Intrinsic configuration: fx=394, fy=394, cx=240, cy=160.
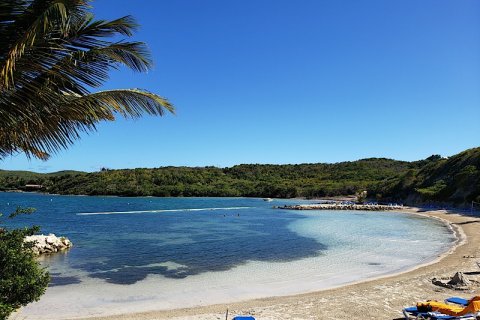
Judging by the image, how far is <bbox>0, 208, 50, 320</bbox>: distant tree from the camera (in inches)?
205

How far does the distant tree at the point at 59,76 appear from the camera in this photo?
414 cm

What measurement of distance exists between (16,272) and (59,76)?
2.77 meters

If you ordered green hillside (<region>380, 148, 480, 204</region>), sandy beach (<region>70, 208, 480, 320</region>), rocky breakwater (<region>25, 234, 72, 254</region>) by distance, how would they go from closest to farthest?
sandy beach (<region>70, 208, 480, 320</region>)
rocky breakwater (<region>25, 234, 72, 254</region>)
green hillside (<region>380, 148, 480, 204</region>)

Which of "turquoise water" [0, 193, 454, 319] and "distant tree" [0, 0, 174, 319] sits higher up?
"distant tree" [0, 0, 174, 319]

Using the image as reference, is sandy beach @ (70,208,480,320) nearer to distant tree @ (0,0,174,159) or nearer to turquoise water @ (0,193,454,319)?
turquoise water @ (0,193,454,319)

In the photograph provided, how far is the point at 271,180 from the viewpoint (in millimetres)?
137750

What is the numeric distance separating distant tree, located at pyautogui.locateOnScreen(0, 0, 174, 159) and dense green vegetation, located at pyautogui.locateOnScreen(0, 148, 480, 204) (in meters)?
69.2

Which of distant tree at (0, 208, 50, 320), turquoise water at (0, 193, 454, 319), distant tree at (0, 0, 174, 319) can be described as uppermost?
distant tree at (0, 0, 174, 319)

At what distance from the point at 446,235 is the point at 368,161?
127 m

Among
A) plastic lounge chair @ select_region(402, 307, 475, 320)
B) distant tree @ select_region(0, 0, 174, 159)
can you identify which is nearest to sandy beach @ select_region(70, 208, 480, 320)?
plastic lounge chair @ select_region(402, 307, 475, 320)

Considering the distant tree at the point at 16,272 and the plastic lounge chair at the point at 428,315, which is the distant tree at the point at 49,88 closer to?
the distant tree at the point at 16,272

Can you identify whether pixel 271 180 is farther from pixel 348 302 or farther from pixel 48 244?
pixel 348 302

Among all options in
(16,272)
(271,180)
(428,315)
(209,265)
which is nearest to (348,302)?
(428,315)

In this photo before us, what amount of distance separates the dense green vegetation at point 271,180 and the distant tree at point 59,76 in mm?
69222
